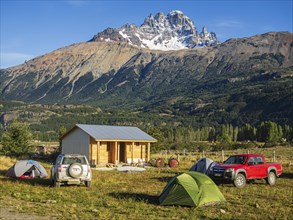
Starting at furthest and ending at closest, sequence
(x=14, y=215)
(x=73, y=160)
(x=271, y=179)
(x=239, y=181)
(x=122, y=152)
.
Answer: (x=122, y=152), (x=271, y=179), (x=239, y=181), (x=73, y=160), (x=14, y=215)

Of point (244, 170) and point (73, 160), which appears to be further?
point (244, 170)

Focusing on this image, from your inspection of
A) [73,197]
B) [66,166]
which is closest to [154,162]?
[66,166]

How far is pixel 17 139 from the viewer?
50.1 m

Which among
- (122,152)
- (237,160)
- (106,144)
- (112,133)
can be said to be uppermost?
(112,133)

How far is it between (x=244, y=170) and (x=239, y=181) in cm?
69

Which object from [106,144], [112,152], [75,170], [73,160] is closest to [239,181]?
[75,170]

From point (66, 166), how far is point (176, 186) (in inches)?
261

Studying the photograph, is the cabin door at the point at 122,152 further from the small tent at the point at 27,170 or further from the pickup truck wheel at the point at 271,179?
the pickup truck wheel at the point at 271,179

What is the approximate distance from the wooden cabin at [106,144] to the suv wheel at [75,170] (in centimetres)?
1762

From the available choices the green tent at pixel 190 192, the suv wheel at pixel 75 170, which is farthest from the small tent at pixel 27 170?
the green tent at pixel 190 192

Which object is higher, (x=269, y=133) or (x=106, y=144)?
(x=269, y=133)

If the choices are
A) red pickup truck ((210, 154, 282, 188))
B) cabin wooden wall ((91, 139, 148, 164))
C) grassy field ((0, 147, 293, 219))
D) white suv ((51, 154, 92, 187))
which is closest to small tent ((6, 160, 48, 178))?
grassy field ((0, 147, 293, 219))

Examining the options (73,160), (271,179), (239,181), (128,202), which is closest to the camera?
(128,202)

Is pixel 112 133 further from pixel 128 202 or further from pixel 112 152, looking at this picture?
pixel 128 202
